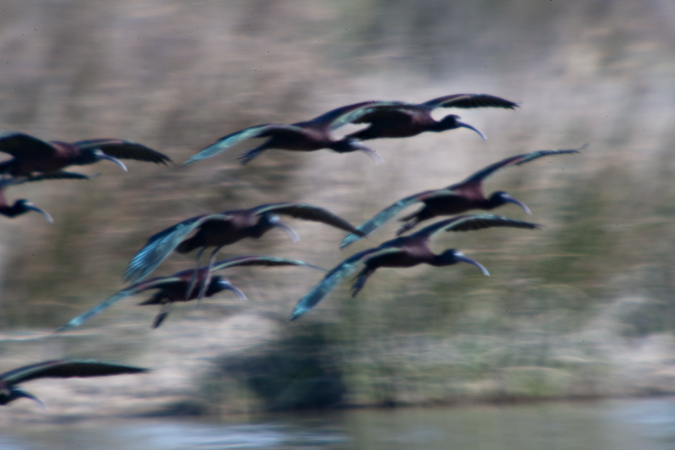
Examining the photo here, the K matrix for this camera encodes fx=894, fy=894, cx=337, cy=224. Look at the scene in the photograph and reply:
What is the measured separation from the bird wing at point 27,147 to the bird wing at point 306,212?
1296mm

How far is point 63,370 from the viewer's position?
184 inches

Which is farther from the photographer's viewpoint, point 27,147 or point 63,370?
point 27,147

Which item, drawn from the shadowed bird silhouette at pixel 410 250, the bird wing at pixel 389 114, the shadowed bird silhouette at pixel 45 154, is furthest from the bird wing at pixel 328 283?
the shadowed bird silhouette at pixel 45 154

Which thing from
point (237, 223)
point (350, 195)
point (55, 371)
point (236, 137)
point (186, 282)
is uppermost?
point (350, 195)

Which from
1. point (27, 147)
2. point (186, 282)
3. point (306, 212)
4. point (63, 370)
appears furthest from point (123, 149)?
point (63, 370)

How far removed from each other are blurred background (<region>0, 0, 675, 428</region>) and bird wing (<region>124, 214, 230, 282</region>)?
3.53 m

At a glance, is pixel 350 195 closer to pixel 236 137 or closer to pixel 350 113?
pixel 350 113

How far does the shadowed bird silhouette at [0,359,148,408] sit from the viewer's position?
14.4 ft

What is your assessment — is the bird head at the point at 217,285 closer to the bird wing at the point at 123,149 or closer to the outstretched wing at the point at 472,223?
the bird wing at the point at 123,149

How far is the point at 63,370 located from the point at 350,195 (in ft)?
15.1

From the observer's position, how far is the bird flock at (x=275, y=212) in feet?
15.1

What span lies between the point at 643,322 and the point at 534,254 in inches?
46.0

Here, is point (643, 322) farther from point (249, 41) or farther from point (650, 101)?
point (249, 41)

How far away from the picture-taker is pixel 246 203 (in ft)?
29.3
